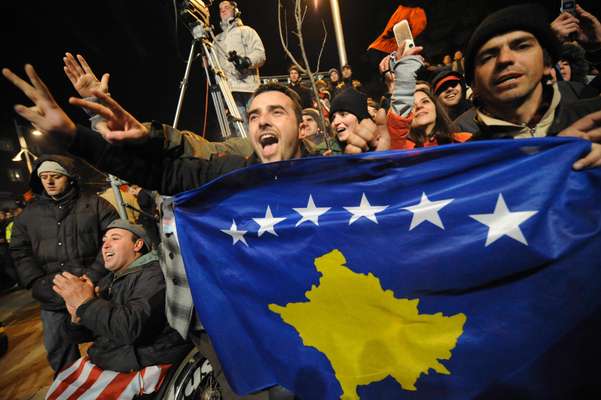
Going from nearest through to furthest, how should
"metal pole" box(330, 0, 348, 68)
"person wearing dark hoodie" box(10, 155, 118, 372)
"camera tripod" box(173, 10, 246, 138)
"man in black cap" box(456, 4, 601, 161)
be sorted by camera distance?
"man in black cap" box(456, 4, 601, 161) < "person wearing dark hoodie" box(10, 155, 118, 372) < "camera tripod" box(173, 10, 246, 138) < "metal pole" box(330, 0, 348, 68)

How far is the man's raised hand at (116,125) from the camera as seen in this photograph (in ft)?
5.75

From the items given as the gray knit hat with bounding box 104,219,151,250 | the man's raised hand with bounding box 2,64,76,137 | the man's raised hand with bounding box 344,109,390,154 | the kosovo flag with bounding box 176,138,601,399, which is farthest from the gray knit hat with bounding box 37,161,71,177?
the man's raised hand with bounding box 344,109,390,154

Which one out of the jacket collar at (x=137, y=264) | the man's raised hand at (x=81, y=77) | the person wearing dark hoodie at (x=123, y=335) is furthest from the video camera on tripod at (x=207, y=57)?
the person wearing dark hoodie at (x=123, y=335)

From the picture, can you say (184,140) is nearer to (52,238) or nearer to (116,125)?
(116,125)

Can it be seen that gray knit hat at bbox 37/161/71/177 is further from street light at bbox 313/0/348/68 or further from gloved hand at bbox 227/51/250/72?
street light at bbox 313/0/348/68

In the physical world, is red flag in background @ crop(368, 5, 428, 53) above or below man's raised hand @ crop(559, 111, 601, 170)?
above

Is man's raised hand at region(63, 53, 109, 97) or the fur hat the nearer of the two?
man's raised hand at region(63, 53, 109, 97)

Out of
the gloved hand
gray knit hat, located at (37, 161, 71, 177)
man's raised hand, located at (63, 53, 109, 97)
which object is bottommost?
gray knit hat, located at (37, 161, 71, 177)

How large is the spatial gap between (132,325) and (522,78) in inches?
108

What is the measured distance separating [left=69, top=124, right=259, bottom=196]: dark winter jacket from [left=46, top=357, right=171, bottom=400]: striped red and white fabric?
1249 millimetres

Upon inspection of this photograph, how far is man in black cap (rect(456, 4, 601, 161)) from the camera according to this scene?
1522mm

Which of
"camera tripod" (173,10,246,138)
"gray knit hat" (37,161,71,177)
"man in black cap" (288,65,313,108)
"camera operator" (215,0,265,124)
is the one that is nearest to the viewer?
"gray knit hat" (37,161,71,177)

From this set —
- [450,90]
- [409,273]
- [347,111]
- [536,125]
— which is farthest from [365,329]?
[450,90]

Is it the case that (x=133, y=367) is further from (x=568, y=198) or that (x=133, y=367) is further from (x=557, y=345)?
(x=568, y=198)
